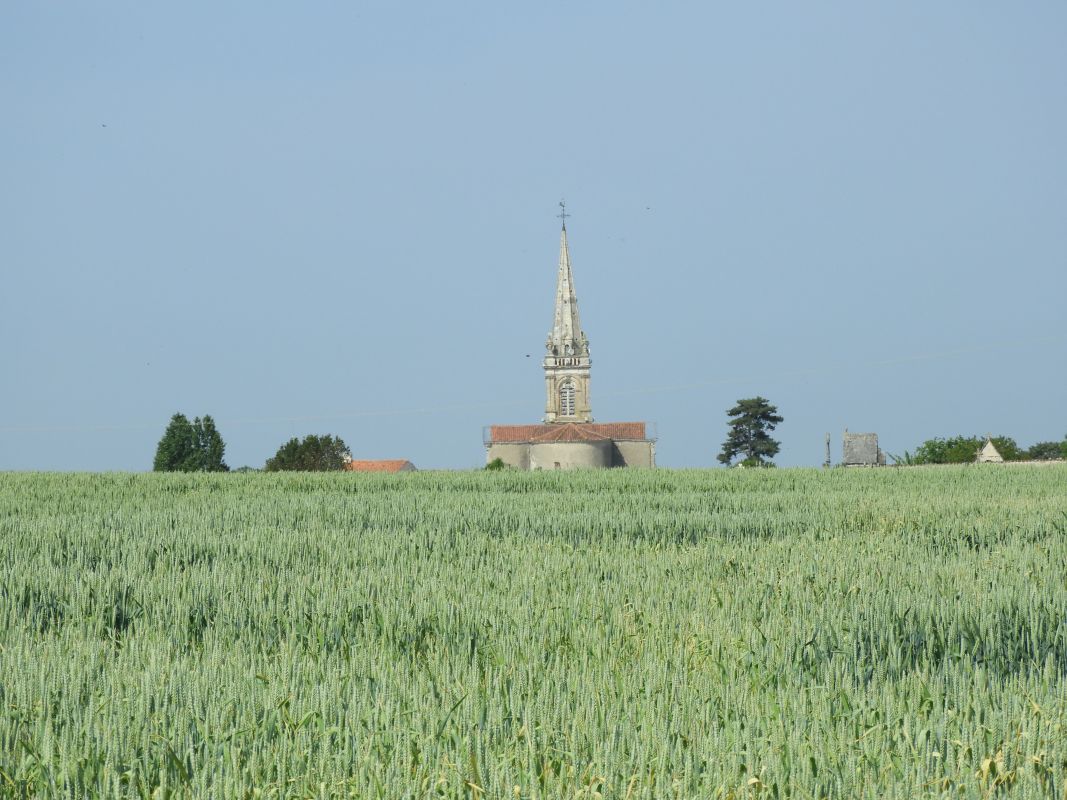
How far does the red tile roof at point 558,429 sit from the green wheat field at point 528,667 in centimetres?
8487

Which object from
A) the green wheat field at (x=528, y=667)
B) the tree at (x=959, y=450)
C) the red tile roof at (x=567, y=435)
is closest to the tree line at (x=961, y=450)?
the tree at (x=959, y=450)

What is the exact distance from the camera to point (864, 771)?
4.04 metres

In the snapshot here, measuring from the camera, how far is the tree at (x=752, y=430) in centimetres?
10544

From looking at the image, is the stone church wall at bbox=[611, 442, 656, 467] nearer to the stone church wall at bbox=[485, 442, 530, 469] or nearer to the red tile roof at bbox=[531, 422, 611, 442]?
the red tile roof at bbox=[531, 422, 611, 442]

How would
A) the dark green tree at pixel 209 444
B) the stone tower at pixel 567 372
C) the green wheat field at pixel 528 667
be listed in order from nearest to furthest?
the green wheat field at pixel 528 667
the dark green tree at pixel 209 444
the stone tower at pixel 567 372

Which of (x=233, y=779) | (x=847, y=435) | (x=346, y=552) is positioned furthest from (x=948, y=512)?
(x=847, y=435)

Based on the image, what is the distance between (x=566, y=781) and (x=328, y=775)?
88cm

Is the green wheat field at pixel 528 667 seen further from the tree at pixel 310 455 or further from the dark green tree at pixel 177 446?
the dark green tree at pixel 177 446

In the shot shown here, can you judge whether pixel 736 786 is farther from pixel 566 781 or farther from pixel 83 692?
pixel 83 692

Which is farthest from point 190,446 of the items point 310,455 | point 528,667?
point 528,667

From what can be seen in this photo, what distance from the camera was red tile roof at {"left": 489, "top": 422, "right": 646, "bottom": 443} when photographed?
98.6 meters

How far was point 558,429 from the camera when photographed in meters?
96.8

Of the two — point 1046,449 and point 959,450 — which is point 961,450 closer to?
point 959,450

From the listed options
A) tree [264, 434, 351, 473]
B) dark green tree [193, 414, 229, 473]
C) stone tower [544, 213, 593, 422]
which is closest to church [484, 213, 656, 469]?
stone tower [544, 213, 593, 422]
